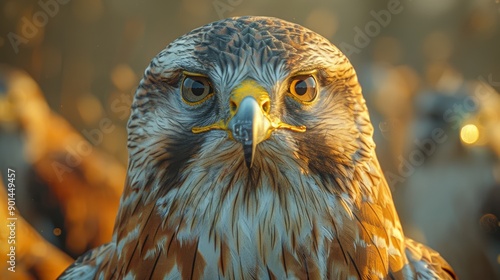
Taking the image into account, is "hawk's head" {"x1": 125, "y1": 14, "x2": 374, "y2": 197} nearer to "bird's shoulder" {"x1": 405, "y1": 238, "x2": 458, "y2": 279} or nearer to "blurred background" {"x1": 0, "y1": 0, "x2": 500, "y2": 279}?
"bird's shoulder" {"x1": 405, "y1": 238, "x2": 458, "y2": 279}

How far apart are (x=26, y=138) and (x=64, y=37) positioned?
30cm

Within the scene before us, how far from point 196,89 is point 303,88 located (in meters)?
0.20

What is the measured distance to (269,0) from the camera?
1.59 meters

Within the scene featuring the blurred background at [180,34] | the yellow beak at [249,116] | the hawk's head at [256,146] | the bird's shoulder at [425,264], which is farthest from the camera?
the blurred background at [180,34]

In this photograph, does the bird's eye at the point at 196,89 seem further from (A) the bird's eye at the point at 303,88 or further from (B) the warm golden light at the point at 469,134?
(B) the warm golden light at the point at 469,134

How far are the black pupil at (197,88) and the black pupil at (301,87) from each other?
0.18 m

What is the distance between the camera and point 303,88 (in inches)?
42.6

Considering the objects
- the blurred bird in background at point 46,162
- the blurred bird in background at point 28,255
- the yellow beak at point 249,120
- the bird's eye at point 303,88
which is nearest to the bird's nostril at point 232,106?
the yellow beak at point 249,120

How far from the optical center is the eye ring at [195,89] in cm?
107

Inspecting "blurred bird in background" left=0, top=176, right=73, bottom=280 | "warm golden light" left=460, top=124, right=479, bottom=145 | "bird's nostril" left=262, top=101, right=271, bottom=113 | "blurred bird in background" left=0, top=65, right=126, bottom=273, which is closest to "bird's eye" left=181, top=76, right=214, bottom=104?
"bird's nostril" left=262, top=101, right=271, bottom=113

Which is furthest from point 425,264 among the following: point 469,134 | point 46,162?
point 46,162

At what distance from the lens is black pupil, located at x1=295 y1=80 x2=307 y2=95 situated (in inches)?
42.4

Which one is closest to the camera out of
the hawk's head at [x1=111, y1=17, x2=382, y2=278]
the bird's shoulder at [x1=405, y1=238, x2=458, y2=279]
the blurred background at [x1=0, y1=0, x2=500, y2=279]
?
the hawk's head at [x1=111, y1=17, x2=382, y2=278]

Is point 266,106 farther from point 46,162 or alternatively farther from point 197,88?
point 46,162
